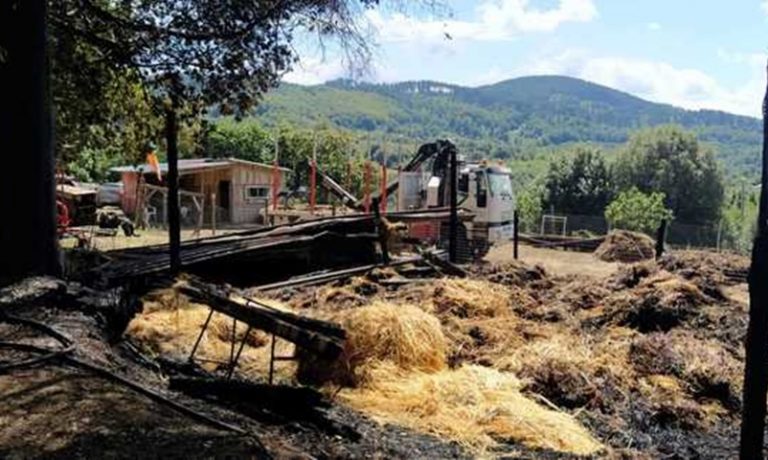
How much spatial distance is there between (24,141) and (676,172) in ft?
199

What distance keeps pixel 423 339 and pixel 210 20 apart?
15.9 ft

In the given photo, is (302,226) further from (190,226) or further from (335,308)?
(190,226)

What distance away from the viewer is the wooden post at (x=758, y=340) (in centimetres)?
298

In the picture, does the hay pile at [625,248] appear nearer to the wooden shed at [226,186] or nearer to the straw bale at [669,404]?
the straw bale at [669,404]

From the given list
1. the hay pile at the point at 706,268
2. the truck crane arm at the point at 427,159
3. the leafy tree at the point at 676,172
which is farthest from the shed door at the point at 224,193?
the leafy tree at the point at 676,172

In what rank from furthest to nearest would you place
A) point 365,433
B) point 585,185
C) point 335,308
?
1. point 585,185
2. point 335,308
3. point 365,433

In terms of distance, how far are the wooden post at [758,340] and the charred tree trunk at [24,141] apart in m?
6.23

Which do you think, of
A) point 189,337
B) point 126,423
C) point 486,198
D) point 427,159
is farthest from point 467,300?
point 427,159

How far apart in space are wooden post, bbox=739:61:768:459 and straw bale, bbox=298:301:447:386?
444 cm

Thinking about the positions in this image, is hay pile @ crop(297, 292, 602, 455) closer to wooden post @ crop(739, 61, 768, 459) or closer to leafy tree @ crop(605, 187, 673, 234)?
wooden post @ crop(739, 61, 768, 459)

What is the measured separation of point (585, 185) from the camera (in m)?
56.6

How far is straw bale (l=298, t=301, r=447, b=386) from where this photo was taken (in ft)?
23.9

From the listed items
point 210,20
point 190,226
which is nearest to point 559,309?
point 210,20

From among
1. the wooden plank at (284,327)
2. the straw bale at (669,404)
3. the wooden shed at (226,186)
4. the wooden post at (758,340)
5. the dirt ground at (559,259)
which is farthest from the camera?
the wooden shed at (226,186)
